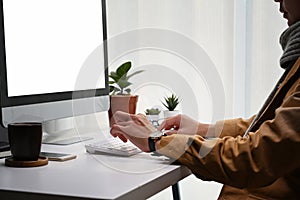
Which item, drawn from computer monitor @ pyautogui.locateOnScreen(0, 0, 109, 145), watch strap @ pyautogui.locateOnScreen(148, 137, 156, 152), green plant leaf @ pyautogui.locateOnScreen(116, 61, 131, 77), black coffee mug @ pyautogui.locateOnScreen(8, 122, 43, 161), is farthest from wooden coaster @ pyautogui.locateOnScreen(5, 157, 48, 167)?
green plant leaf @ pyautogui.locateOnScreen(116, 61, 131, 77)

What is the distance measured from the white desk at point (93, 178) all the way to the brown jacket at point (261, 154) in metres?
0.06

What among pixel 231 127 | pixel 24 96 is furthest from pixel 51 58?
pixel 231 127

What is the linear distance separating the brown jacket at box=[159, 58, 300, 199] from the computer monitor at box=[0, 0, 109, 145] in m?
0.41

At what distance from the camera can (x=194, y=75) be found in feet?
7.86

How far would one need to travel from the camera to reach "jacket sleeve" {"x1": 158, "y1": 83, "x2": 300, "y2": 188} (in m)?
0.94

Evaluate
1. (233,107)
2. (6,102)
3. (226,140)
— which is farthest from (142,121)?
(233,107)

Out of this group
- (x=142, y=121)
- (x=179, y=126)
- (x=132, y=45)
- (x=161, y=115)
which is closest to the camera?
(x=142, y=121)

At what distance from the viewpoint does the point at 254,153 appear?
97 centimetres

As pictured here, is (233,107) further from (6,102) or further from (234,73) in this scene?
(6,102)

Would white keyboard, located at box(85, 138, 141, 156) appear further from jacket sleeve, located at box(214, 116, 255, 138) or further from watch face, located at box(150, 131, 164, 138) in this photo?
jacket sleeve, located at box(214, 116, 255, 138)

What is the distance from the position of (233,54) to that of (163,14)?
0.40 metres

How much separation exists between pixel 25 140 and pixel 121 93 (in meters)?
0.73

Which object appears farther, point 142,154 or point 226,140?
point 142,154

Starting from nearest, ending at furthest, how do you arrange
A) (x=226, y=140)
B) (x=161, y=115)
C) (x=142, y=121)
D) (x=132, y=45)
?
(x=226, y=140), (x=142, y=121), (x=161, y=115), (x=132, y=45)
